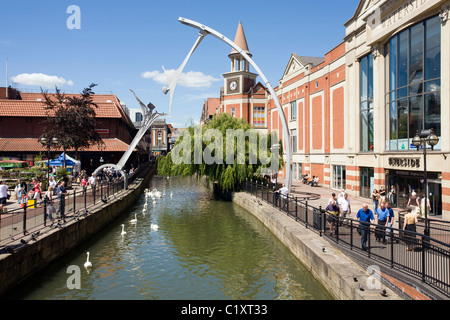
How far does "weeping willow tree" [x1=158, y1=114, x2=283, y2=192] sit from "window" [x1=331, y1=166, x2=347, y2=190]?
4.97m

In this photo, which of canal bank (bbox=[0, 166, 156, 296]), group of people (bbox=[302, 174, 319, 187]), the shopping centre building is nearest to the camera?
canal bank (bbox=[0, 166, 156, 296])

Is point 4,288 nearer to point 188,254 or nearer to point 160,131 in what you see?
point 188,254

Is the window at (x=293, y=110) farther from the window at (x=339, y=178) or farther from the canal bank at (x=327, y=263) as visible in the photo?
the canal bank at (x=327, y=263)

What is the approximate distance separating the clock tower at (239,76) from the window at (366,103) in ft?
117

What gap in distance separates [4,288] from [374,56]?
2332 centimetres

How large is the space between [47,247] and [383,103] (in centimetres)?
2053

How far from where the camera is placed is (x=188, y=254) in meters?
14.6

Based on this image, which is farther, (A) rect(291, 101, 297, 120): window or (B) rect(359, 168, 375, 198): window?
(A) rect(291, 101, 297, 120): window

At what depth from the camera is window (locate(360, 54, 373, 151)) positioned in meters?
24.1

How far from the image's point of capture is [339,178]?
1180 inches

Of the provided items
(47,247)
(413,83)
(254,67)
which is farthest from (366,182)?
(47,247)

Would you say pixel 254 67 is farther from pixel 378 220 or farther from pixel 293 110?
pixel 293 110

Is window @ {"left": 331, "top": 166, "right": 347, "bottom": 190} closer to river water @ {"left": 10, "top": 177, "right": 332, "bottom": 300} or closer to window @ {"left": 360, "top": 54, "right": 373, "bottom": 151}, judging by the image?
window @ {"left": 360, "top": 54, "right": 373, "bottom": 151}

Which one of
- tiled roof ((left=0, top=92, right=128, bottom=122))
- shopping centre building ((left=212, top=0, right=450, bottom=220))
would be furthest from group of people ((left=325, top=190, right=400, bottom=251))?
tiled roof ((left=0, top=92, right=128, bottom=122))
